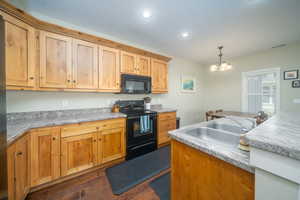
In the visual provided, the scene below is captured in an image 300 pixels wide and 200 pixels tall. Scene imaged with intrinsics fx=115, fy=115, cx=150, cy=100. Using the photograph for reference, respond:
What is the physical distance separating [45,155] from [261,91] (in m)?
5.69

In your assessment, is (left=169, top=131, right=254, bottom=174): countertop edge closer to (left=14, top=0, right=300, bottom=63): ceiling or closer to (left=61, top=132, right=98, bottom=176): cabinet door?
(left=61, top=132, right=98, bottom=176): cabinet door

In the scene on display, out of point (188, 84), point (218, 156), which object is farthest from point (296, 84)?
point (218, 156)

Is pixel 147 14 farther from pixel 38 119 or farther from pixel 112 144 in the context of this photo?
pixel 38 119

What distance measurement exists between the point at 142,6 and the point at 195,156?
2.13 meters

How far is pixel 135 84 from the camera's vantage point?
280 cm

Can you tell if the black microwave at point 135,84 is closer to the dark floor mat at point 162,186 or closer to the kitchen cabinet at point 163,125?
the kitchen cabinet at point 163,125

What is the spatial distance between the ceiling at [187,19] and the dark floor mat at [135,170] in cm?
272

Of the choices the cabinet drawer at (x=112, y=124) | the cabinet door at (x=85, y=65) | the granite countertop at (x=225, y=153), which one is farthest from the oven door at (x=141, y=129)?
the granite countertop at (x=225, y=153)

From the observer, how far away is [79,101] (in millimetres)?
2369

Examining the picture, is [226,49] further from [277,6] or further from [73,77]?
[73,77]

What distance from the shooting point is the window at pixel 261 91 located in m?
3.45

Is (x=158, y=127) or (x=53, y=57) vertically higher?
(x=53, y=57)

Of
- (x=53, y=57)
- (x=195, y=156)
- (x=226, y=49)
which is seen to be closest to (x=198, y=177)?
(x=195, y=156)

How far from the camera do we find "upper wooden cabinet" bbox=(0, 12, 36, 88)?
143cm
